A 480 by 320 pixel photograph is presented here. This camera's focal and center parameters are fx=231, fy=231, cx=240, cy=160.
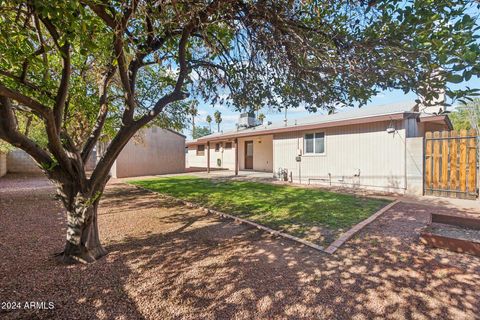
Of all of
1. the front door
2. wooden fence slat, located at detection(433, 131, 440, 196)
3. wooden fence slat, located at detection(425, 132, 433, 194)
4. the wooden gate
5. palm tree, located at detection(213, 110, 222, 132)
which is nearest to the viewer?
the wooden gate

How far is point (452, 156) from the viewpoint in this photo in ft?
24.5

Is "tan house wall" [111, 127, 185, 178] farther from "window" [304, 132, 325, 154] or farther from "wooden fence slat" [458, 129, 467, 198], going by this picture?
"wooden fence slat" [458, 129, 467, 198]

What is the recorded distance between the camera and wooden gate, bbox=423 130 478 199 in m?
7.13

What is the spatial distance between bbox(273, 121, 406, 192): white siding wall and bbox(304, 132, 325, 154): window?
243 mm

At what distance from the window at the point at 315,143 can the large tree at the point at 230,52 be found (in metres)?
7.19

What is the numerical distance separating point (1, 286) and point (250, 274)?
306 cm

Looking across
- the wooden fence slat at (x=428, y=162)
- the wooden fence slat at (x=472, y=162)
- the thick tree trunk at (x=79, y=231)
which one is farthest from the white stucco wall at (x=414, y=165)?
the thick tree trunk at (x=79, y=231)

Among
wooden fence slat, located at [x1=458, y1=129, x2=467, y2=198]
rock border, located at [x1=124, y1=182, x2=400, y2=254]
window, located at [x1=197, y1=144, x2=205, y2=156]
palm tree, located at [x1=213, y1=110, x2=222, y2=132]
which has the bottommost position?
rock border, located at [x1=124, y1=182, x2=400, y2=254]

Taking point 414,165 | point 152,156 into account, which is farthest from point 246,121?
point 414,165

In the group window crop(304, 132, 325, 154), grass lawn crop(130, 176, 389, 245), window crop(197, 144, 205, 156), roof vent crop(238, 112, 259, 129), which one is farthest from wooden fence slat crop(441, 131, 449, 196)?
window crop(197, 144, 205, 156)

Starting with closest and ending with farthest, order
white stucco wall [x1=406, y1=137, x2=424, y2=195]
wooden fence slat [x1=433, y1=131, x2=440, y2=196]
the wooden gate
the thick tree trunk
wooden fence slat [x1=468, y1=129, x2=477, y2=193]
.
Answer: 1. the thick tree trunk
2. wooden fence slat [x1=468, y1=129, x2=477, y2=193]
3. the wooden gate
4. wooden fence slat [x1=433, y1=131, x2=440, y2=196]
5. white stucco wall [x1=406, y1=137, x2=424, y2=195]

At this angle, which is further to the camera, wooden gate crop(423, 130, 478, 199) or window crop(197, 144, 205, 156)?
window crop(197, 144, 205, 156)

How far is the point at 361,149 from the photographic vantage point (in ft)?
32.4

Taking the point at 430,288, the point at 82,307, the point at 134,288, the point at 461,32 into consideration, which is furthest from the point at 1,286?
the point at 461,32
